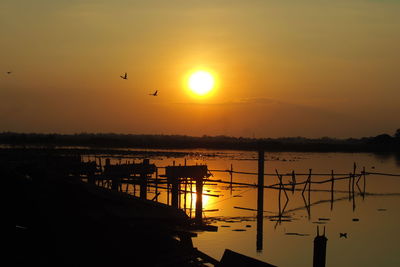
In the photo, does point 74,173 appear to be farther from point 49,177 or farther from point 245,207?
point 49,177

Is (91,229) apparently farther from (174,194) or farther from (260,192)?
(174,194)

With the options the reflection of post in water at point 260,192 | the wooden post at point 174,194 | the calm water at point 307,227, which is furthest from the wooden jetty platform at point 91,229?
the wooden post at point 174,194

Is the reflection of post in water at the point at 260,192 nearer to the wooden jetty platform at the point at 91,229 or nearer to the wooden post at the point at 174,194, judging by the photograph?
the wooden post at the point at 174,194

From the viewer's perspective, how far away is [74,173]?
2292cm

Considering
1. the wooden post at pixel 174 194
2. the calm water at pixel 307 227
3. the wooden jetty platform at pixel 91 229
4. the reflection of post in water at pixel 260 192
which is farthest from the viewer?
the wooden post at pixel 174 194

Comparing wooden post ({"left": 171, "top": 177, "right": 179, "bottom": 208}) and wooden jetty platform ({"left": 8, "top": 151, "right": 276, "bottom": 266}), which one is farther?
wooden post ({"left": 171, "top": 177, "right": 179, "bottom": 208})

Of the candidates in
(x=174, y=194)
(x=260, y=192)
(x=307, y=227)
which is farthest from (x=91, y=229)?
(x=307, y=227)

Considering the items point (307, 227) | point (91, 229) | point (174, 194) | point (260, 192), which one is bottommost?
point (307, 227)

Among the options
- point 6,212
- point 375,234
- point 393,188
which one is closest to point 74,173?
point 375,234

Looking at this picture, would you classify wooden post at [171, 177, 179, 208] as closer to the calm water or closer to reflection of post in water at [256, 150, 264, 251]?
the calm water

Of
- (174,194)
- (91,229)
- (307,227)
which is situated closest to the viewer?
(91,229)

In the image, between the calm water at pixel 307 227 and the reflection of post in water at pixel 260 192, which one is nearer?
the calm water at pixel 307 227

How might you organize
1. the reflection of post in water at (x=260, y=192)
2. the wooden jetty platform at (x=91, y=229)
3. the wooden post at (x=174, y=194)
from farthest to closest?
the wooden post at (x=174, y=194), the reflection of post in water at (x=260, y=192), the wooden jetty platform at (x=91, y=229)

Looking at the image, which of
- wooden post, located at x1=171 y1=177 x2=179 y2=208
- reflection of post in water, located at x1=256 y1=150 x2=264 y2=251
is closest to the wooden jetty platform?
reflection of post in water, located at x1=256 y1=150 x2=264 y2=251
